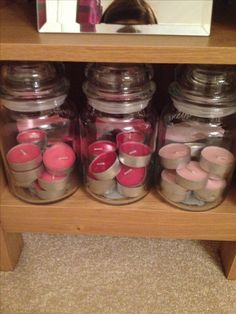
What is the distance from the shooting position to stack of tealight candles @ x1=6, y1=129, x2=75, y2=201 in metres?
0.65

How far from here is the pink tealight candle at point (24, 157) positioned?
64 centimetres

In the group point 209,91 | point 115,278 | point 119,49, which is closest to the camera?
point 119,49

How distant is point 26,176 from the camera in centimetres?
66

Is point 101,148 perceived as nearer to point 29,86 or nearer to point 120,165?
point 120,165

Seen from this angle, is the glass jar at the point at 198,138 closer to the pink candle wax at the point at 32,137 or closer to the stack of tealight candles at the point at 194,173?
the stack of tealight candles at the point at 194,173

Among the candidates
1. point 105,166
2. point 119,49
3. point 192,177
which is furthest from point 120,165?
point 119,49

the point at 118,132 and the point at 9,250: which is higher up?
the point at 118,132

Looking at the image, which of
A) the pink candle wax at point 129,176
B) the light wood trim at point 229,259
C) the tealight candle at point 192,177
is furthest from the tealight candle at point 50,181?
the light wood trim at point 229,259

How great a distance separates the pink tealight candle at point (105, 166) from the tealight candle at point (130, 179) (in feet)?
0.07

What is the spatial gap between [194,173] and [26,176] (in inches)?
12.1

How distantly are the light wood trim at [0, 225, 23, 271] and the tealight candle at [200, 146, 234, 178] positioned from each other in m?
0.40

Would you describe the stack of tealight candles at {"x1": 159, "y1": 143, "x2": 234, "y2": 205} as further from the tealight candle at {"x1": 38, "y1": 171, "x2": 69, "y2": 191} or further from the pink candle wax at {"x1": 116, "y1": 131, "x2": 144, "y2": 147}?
the tealight candle at {"x1": 38, "y1": 171, "x2": 69, "y2": 191}

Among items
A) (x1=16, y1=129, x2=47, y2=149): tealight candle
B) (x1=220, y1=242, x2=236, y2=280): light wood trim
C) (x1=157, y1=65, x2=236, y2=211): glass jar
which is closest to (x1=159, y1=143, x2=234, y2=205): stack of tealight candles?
(x1=157, y1=65, x2=236, y2=211): glass jar

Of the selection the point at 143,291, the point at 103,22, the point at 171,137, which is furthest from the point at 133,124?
the point at 143,291
